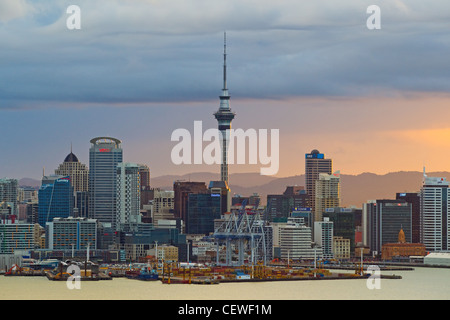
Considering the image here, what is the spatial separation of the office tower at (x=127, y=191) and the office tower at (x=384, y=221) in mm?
20443

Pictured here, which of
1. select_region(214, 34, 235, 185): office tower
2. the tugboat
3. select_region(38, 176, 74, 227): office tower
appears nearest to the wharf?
the tugboat

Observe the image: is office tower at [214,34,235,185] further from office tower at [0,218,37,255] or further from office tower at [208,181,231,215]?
office tower at [0,218,37,255]

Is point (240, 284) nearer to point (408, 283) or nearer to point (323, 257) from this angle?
point (408, 283)

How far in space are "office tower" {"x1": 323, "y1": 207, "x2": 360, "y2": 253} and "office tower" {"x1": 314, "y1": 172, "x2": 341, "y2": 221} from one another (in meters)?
7.67

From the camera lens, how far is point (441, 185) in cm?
10338

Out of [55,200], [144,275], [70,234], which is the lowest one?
[144,275]

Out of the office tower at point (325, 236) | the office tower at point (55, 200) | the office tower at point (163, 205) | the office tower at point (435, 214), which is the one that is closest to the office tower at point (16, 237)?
the office tower at point (55, 200)

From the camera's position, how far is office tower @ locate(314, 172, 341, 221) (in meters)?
113

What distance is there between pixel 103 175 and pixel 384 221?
2570 centimetres

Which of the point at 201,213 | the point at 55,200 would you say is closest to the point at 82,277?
the point at 55,200

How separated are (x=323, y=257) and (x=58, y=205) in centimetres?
2321

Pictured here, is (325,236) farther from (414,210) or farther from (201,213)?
(201,213)

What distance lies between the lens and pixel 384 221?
104188 millimetres
